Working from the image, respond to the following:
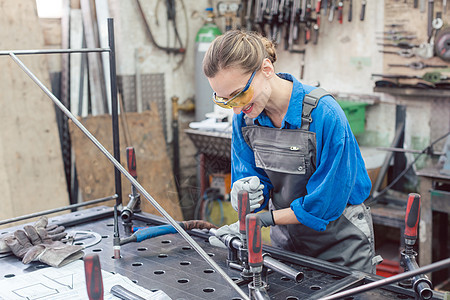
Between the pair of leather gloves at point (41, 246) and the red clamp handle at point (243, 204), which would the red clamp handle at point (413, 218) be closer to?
the red clamp handle at point (243, 204)

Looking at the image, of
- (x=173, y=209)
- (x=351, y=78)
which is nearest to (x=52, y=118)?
(x=173, y=209)

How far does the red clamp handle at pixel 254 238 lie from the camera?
123 cm

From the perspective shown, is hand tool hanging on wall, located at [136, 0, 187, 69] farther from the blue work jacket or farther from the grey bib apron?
the blue work jacket

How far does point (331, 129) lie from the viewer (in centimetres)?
171

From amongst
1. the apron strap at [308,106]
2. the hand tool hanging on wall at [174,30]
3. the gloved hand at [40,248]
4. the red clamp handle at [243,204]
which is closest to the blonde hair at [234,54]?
the apron strap at [308,106]

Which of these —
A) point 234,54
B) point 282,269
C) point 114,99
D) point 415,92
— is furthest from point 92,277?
point 415,92

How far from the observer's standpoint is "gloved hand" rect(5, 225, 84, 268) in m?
1.72

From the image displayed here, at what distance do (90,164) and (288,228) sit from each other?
2524 mm

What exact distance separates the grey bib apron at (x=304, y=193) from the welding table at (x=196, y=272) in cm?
23

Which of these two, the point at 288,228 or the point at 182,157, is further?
the point at 182,157

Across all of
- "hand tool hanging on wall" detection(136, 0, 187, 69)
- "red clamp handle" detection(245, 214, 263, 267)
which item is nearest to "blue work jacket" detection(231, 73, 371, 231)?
"red clamp handle" detection(245, 214, 263, 267)

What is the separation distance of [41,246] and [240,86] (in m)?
0.85

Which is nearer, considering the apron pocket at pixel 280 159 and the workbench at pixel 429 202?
the apron pocket at pixel 280 159

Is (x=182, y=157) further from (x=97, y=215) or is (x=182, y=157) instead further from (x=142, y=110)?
(x=97, y=215)
